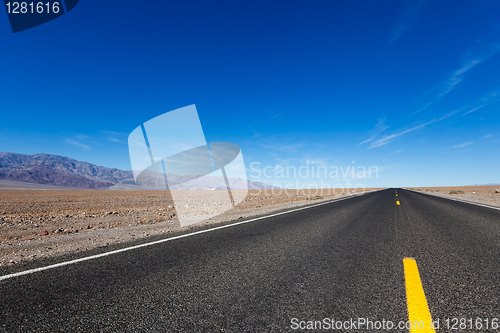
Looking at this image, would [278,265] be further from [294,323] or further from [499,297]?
[499,297]

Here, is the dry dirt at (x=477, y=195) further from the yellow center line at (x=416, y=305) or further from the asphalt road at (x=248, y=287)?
the yellow center line at (x=416, y=305)

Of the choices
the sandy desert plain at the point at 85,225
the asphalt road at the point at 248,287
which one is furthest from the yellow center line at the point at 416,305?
the sandy desert plain at the point at 85,225

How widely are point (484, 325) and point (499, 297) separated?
791 mm

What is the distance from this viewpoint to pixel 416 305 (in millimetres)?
2166

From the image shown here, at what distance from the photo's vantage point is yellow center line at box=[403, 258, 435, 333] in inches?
73.4

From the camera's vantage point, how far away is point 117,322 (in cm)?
202

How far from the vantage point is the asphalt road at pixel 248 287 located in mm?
2053

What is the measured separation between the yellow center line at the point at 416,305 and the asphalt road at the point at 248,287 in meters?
0.06

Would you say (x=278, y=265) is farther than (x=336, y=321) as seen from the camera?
Yes

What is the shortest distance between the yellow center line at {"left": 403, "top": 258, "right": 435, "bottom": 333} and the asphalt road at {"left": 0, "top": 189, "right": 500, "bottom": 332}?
0.20 ft

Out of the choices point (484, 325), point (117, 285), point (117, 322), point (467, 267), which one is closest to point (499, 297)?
point (484, 325)

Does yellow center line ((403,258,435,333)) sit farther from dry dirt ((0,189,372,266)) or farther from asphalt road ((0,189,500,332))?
dry dirt ((0,189,372,266))

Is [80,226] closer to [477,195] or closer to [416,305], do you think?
[416,305]

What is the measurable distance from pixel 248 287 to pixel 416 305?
166 centimetres
